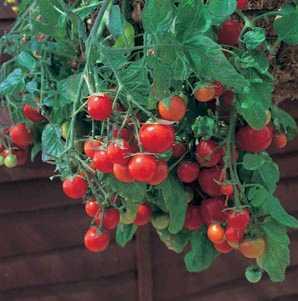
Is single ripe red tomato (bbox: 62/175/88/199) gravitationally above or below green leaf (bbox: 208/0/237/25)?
below

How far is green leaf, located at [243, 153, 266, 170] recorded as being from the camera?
76 centimetres

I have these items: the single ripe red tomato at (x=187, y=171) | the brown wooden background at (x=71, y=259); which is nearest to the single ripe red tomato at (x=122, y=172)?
the single ripe red tomato at (x=187, y=171)

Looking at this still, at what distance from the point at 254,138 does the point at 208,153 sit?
60 millimetres

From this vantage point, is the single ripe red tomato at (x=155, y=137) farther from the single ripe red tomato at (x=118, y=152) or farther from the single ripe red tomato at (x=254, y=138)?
the single ripe red tomato at (x=254, y=138)

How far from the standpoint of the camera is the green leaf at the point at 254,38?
2.39 feet

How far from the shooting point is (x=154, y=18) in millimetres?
648

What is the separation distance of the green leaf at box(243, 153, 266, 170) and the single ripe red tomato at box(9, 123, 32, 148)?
18.7 inches

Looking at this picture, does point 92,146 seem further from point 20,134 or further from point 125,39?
point 20,134

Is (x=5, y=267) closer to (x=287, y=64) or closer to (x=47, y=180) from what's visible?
(x=47, y=180)

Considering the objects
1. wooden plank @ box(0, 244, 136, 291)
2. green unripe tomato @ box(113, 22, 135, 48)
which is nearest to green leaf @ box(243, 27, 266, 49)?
green unripe tomato @ box(113, 22, 135, 48)

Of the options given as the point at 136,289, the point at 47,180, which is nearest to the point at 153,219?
the point at 47,180

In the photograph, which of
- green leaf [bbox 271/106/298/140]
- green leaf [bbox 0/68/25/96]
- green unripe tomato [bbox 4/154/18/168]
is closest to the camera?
green leaf [bbox 271/106/298/140]

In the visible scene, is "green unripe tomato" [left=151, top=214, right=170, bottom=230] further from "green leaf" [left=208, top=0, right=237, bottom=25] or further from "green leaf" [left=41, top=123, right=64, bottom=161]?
"green leaf" [left=208, top=0, right=237, bottom=25]

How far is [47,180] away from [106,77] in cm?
75
